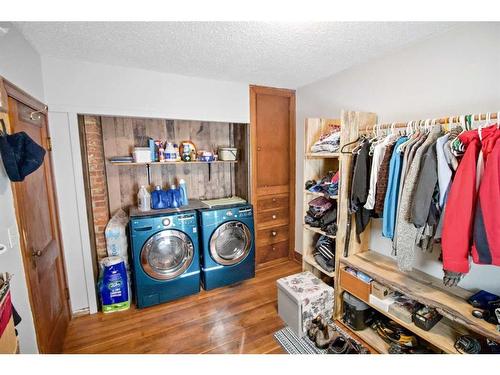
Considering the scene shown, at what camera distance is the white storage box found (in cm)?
182

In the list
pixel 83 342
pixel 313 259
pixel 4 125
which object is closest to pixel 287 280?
pixel 313 259

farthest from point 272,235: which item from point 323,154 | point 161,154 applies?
point 161,154

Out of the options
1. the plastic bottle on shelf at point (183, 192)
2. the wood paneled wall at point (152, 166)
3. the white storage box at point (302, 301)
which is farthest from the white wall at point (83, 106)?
the white storage box at point (302, 301)

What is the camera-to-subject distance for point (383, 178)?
153cm

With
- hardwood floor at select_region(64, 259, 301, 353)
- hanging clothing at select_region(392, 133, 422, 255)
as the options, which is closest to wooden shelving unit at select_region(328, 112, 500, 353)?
hanging clothing at select_region(392, 133, 422, 255)

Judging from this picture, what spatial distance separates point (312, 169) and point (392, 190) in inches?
35.2

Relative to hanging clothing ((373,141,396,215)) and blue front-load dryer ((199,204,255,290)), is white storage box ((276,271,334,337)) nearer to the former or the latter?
blue front-load dryer ((199,204,255,290))

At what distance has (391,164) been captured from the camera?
1.48 meters

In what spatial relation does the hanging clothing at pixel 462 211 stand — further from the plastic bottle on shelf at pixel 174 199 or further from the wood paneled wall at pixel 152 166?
the plastic bottle on shelf at pixel 174 199

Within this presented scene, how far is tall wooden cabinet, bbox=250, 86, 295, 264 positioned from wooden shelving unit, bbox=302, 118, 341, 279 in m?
0.65

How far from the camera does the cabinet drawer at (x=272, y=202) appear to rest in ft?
9.38
